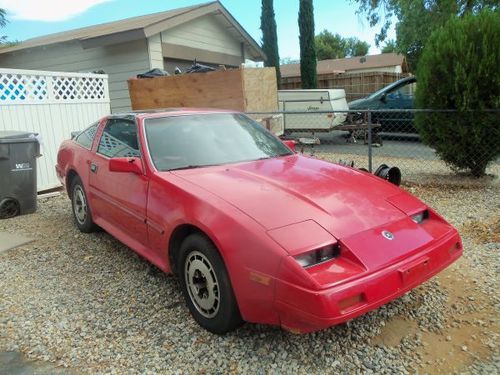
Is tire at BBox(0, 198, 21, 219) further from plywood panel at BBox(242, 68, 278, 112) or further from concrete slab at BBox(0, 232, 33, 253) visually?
plywood panel at BBox(242, 68, 278, 112)

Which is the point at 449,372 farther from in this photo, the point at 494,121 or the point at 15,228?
the point at 15,228

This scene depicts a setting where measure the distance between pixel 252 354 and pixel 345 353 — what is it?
57 centimetres

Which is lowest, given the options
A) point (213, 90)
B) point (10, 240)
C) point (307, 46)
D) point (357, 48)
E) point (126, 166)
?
point (10, 240)

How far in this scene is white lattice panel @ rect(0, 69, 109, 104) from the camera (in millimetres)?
6691

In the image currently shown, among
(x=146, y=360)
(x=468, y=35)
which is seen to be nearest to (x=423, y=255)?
(x=146, y=360)

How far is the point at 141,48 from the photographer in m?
10.6

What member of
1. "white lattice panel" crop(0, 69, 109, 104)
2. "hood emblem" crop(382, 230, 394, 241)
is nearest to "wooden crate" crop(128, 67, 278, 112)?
"white lattice panel" crop(0, 69, 109, 104)

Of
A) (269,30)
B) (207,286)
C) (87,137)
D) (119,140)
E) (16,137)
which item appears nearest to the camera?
(207,286)

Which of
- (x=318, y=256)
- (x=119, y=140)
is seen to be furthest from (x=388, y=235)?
(x=119, y=140)

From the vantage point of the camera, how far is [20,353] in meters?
2.84

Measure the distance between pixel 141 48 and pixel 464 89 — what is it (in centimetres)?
759

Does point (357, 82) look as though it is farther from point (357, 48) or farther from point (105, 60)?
point (357, 48)

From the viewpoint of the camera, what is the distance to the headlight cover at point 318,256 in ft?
7.76

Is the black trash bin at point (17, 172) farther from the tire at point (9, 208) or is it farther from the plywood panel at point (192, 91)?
the plywood panel at point (192, 91)
